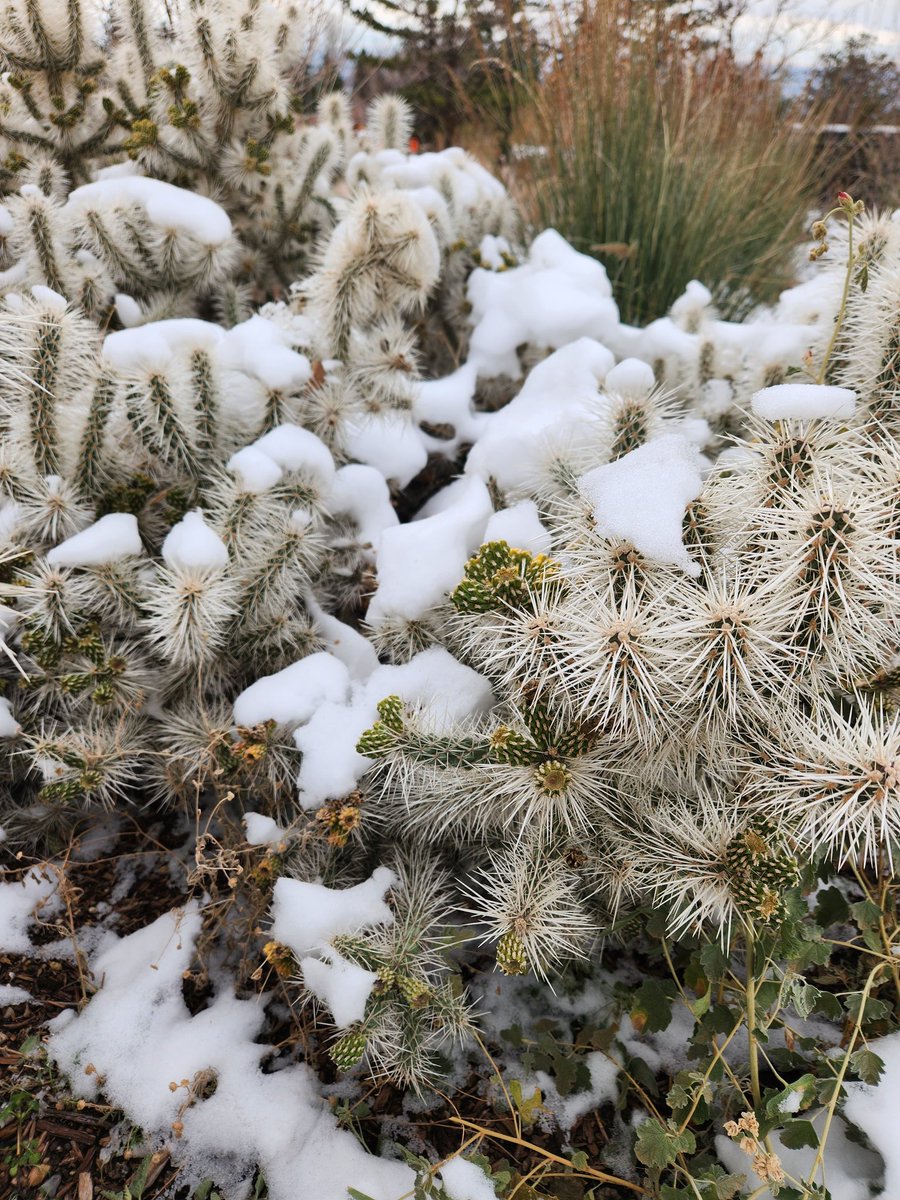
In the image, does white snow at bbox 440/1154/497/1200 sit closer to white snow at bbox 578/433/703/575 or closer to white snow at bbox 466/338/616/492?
white snow at bbox 578/433/703/575

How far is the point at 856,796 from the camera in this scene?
1082mm

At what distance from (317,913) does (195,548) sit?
88cm

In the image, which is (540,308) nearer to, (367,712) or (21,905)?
(367,712)

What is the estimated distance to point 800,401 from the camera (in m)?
1.25

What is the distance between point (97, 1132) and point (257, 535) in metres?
1.32

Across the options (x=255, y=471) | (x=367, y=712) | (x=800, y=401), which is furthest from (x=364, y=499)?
(x=800, y=401)

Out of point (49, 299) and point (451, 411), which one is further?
point (451, 411)

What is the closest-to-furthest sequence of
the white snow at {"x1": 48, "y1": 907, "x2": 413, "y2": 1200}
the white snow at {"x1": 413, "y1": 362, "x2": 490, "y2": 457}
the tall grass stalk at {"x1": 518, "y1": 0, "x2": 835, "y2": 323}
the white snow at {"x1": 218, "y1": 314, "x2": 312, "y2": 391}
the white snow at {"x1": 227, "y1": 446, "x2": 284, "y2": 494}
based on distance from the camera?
the white snow at {"x1": 48, "y1": 907, "x2": 413, "y2": 1200} → the white snow at {"x1": 227, "y1": 446, "x2": 284, "y2": 494} → the white snow at {"x1": 218, "y1": 314, "x2": 312, "y2": 391} → the white snow at {"x1": 413, "y1": 362, "x2": 490, "y2": 457} → the tall grass stalk at {"x1": 518, "y1": 0, "x2": 835, "y2": 323}

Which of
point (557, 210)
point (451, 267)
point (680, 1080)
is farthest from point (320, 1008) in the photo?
point (557, 210)

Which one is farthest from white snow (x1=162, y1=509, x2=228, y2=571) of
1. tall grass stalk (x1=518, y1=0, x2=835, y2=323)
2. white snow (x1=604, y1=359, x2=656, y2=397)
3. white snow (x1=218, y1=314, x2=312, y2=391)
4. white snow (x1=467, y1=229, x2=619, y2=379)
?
tall grass stalk (x1=518, y1=0, x2=835, y2=323)

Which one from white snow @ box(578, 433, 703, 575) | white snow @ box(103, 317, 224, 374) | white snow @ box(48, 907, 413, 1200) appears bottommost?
white snow @ box(48, 907, 413, 1200)

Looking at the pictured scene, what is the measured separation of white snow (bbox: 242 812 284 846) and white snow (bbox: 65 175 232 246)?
199 cm

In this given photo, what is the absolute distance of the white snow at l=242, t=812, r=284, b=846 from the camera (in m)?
1.62

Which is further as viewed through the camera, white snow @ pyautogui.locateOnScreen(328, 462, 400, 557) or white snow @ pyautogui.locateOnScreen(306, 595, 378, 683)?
white snow @ pyautogui.locateOnScreen(328, 462, 400, 557)
